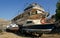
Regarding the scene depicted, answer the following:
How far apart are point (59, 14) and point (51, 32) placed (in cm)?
1143

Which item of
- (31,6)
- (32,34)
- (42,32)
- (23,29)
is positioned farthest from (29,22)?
(31,6)

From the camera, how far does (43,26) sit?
2477 cm

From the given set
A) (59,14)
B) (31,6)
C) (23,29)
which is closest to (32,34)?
(23,29)

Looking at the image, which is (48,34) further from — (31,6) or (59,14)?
(31,6)

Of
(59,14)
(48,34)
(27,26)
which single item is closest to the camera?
(48,34)

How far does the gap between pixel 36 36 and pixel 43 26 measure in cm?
161

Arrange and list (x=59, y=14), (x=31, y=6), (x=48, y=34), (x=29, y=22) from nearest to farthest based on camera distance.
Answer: (x=48, y=34)
(x=29, y=22)
(x=59, y=14)
(x=31, y=6)

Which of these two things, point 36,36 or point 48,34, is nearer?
point 48,34

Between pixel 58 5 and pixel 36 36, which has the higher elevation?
pixel 58 5

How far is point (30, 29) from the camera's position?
26.0m

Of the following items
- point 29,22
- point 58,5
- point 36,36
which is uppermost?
point 58,5

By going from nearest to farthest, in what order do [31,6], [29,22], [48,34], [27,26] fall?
1. [48,34]
2. [27,26]
3. [29,22]
4. [31,6]

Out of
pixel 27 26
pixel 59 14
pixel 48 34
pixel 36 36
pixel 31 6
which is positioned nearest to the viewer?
pixel 48 34

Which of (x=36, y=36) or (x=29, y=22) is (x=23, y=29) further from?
(x=36, y=36)
